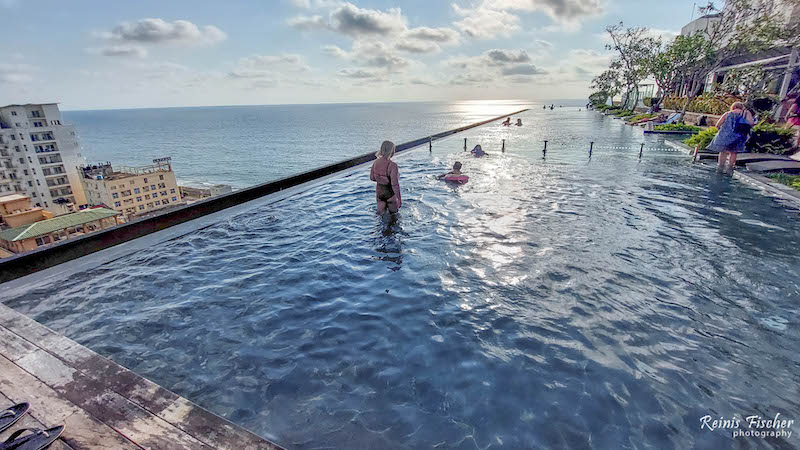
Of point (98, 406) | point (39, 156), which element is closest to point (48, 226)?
point (98, 406)

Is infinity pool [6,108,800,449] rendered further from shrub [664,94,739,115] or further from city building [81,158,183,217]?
city building [81,158,183,217]

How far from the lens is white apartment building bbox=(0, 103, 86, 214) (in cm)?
6900

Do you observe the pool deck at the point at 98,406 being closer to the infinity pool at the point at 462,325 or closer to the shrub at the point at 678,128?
the infinity pool at the point at 462,325

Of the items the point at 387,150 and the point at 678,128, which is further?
the point at 678,128

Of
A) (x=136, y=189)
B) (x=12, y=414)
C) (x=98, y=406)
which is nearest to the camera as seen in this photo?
(x=12, y=414)

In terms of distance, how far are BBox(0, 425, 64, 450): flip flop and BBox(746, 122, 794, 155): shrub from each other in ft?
83.5

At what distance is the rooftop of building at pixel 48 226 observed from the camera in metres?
34.8

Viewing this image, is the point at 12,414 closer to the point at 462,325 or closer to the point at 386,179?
the point at 462,325

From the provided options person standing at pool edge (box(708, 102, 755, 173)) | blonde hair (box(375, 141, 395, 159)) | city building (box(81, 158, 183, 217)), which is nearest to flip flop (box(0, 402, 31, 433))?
blonde hair (box(375, 141, 395, 159))

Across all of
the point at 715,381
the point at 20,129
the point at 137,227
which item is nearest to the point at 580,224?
the point at 715,381

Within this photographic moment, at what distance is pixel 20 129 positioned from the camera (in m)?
68.9

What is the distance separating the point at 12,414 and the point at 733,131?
69.5 feet

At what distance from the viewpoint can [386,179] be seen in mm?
9281

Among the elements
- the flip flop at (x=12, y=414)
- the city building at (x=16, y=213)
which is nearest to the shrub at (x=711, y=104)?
the flip flop at (x=12, y=414)
